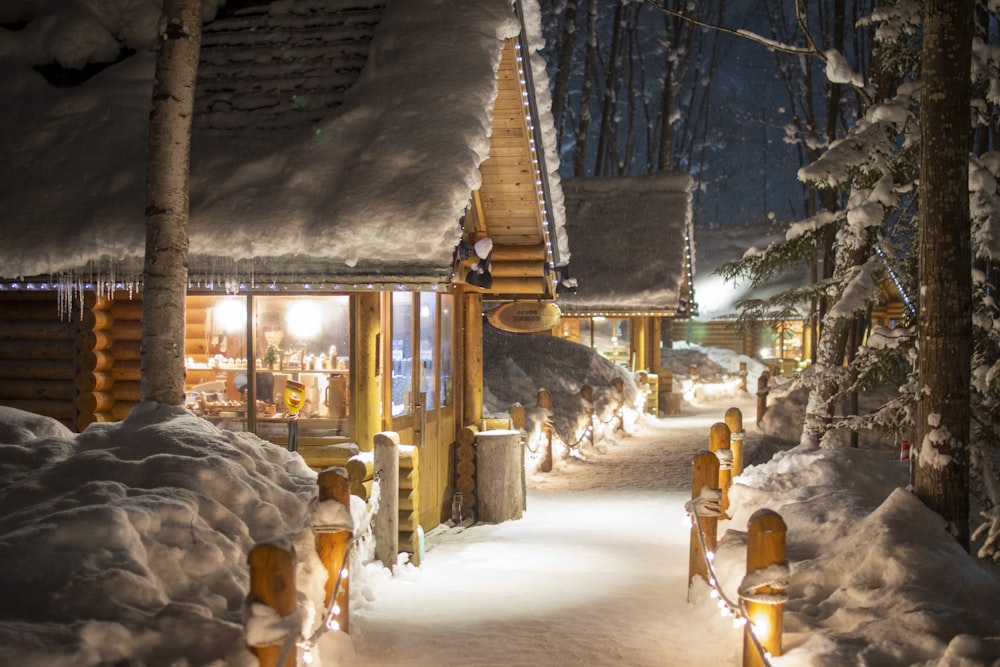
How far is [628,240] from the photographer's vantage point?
84.9ft

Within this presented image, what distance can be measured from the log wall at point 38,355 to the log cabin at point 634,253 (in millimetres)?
15195

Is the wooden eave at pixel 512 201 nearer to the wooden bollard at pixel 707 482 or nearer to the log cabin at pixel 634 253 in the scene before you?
the wooden bollard at pixel 707 482

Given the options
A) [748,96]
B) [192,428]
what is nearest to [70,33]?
[192,428]

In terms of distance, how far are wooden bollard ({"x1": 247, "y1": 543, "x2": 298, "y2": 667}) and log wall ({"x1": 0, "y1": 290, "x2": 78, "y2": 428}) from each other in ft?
24.0

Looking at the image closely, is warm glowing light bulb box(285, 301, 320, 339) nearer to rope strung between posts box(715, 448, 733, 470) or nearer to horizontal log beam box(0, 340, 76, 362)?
horizontal log beam box(0, 340, 76, 362)

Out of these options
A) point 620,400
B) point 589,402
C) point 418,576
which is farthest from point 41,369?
point 620,400

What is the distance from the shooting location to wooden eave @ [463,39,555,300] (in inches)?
409

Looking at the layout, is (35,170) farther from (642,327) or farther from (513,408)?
(642,327)

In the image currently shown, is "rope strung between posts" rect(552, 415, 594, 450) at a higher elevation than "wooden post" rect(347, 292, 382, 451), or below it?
below

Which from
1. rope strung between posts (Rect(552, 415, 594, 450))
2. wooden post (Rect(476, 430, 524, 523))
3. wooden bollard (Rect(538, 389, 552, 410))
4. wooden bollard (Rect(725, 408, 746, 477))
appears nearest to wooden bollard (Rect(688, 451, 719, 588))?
wooden bollard (Rect(725, 408, 746, 477))

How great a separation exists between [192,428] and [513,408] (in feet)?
22.7

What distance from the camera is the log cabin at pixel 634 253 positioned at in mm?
24703

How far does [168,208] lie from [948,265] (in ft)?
20.0

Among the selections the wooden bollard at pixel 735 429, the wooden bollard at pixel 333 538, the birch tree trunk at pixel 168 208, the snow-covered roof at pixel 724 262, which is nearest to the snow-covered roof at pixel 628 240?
the snow-covered roof at pixel 724 262
